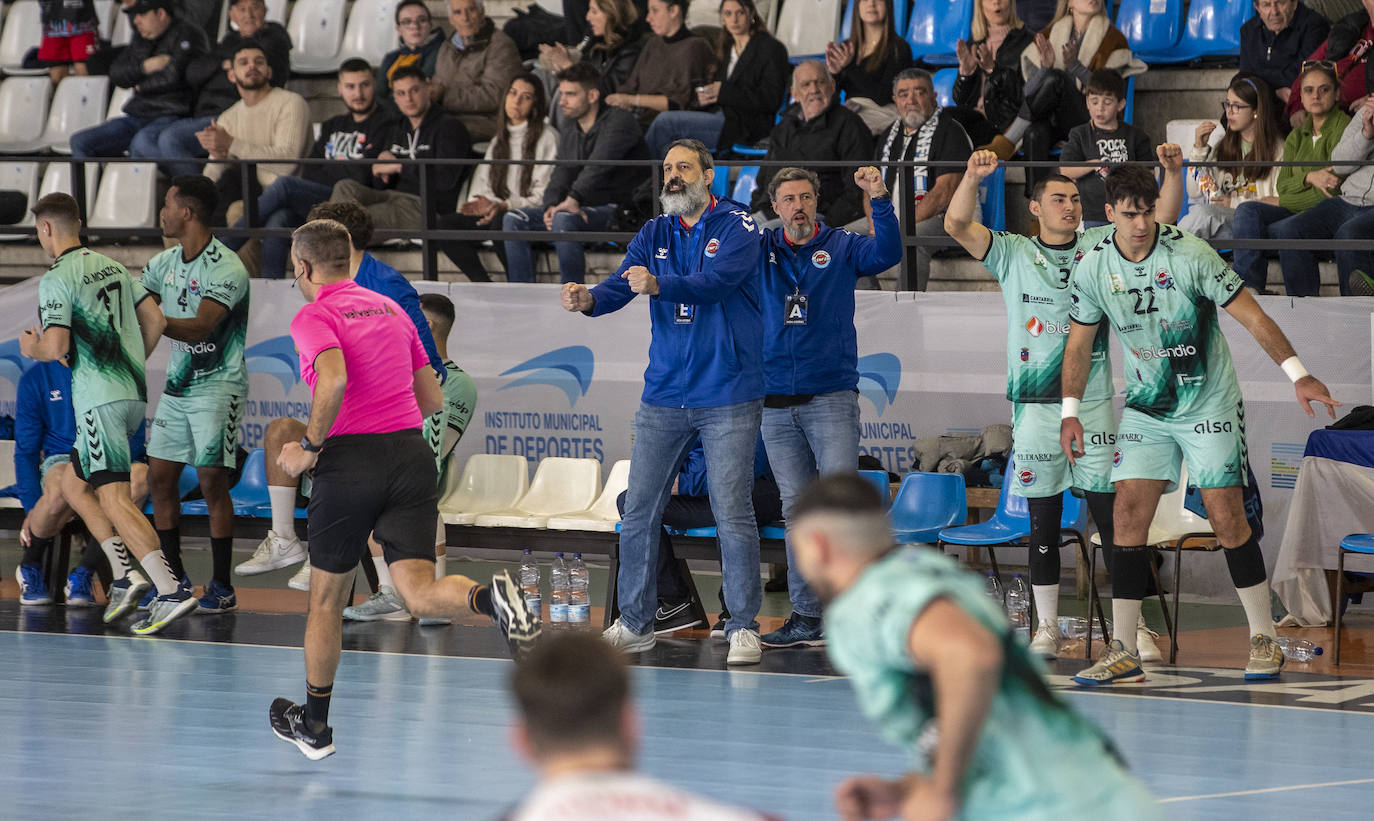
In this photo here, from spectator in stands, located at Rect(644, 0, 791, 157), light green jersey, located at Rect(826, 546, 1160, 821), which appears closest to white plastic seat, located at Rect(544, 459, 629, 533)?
spectator in stands, located at Rect(644, 0, 791, 157)

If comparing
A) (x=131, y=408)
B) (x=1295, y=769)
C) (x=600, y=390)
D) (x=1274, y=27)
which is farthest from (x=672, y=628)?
(x=1274, y=27)

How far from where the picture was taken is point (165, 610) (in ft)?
28.3

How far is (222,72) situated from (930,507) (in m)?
7.71

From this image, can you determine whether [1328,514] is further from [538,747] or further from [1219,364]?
[538,747]

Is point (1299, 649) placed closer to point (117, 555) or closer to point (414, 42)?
point (117, 555)

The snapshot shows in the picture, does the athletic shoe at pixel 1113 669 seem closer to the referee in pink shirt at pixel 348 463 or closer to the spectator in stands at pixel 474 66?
the referee in pink shirt at pixel 348 463

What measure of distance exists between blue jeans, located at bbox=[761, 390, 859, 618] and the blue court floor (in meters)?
0.75

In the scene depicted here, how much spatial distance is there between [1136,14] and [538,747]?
10.9m

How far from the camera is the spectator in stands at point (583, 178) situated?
37.5ft

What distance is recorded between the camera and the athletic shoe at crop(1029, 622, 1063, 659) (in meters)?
7.79

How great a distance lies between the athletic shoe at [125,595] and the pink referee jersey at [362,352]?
373cm

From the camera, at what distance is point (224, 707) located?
686 centimetres

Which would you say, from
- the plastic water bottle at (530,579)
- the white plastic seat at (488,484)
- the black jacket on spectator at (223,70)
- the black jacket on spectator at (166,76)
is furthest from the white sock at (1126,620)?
the black jacket on spectator at (166,76)

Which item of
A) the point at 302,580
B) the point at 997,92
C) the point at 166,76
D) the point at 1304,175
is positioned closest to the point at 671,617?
the point at 302,580
